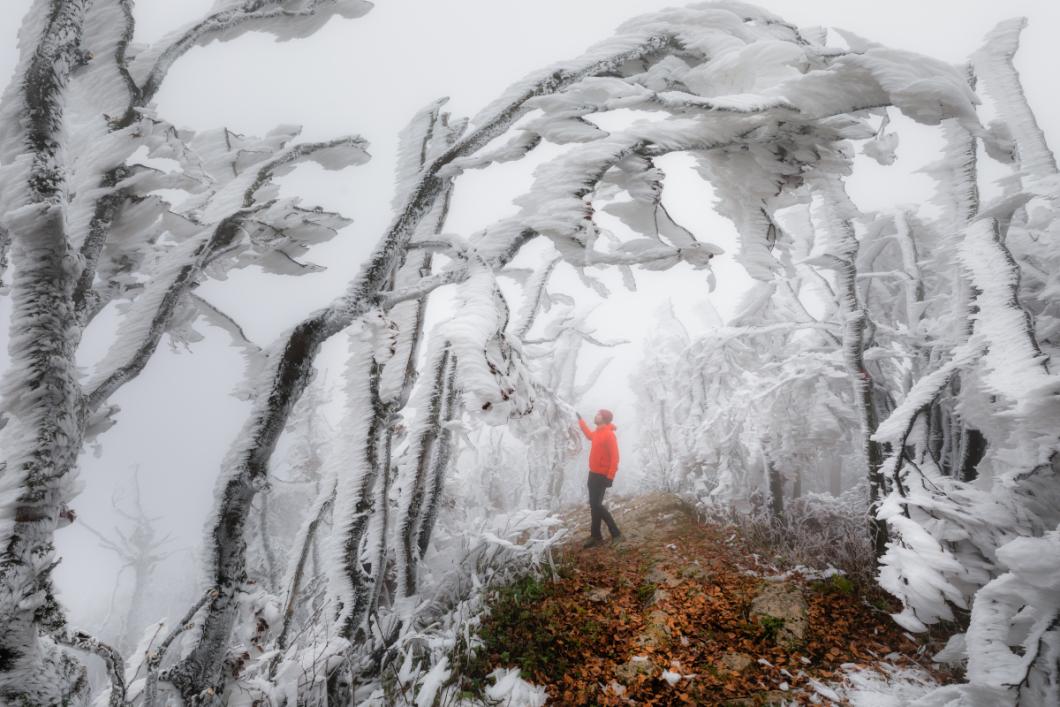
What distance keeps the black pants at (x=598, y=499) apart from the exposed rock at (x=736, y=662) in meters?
2.56

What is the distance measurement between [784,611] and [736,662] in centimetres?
83

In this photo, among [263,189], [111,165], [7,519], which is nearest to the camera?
[7,519]

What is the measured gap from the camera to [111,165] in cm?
131

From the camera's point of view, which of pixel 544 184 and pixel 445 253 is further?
pixel 445 253

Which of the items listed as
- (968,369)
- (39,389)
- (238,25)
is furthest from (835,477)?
(39,389)

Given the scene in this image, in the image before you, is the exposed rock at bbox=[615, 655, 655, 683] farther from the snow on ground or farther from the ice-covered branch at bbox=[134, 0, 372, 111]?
the ice-covered branch at bbox=[134, 0, 372, 111]

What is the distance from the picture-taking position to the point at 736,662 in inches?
129

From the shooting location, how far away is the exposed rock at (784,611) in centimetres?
349

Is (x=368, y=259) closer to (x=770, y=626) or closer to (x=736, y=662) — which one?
(x=736, y=662)

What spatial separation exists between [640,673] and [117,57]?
4268mm

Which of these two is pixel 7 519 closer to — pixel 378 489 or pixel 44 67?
pixel 44 67

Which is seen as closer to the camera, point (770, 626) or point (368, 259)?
point (368, 259)

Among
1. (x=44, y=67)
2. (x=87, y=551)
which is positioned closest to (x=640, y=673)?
(x=44, y=67)

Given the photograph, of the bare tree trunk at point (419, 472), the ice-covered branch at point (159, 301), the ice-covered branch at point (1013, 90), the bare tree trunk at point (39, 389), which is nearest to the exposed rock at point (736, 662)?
the bare tree trunk at point (419, 472)
